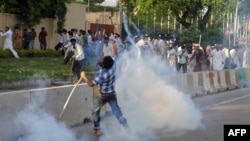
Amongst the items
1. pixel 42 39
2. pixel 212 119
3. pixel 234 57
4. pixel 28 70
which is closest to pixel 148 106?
pixel 212 119

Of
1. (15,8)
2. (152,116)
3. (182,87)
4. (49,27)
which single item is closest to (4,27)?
(15,8)

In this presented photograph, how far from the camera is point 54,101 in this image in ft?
31.9

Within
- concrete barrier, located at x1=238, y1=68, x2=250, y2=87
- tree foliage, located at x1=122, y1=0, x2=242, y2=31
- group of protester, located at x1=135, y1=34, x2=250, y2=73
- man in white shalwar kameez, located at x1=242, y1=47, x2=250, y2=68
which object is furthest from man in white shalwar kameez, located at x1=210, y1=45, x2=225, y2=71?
tree foliage, located at x1=122, y1=0, x2=242, y2=31

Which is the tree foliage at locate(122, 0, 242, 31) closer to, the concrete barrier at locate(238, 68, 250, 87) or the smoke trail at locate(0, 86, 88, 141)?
the concrete barrier at locate(238, 68, 250, 87)

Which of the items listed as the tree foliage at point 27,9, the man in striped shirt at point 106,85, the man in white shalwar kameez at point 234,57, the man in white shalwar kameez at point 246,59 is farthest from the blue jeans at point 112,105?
the tree foliage at point 27,9

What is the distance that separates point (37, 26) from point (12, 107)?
2134cm

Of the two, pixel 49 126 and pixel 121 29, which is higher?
pixel 121 29

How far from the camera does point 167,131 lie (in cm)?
961

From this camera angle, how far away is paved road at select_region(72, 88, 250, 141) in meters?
8.98

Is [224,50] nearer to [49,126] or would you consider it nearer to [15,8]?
[15,8]

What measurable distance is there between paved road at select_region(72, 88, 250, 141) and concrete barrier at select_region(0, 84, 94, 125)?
0.31m

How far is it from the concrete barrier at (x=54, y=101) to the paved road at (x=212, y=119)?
0.31 metres

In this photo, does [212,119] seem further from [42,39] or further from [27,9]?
[27,9]

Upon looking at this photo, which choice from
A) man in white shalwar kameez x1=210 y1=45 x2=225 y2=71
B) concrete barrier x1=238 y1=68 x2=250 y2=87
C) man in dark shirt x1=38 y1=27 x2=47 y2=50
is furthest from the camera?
man in dark shirt x1=38 y1=27 x2=47 y2=50
